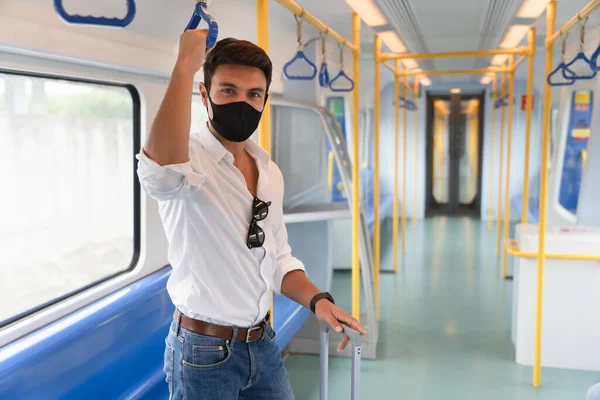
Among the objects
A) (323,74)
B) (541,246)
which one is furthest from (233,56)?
(541,246)

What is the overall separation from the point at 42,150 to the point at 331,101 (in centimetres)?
603

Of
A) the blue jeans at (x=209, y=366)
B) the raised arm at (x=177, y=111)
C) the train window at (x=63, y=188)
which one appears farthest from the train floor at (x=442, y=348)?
the raised arm at (x=177, y=111)

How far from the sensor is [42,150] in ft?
7.73

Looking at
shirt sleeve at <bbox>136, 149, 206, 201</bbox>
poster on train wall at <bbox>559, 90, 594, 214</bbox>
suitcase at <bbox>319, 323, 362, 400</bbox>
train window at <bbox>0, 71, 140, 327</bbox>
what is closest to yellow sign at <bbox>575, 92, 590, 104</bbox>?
poster on train wall at <bbox>559, 90, 594, 214</bbox>

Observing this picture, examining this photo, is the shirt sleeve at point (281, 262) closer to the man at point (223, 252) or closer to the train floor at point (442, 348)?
the man at point (223, 252)

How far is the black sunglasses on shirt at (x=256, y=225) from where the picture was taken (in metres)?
1.54

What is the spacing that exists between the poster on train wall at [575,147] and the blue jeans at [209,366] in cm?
681

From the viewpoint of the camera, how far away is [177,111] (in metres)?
1.27

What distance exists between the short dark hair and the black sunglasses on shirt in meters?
0.35

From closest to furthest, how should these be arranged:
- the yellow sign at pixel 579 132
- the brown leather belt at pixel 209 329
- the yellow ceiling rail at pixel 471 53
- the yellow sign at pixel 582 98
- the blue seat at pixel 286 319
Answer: the brown leather belt at pixel 209 329 < the blue seat at pixel 286 319 < the yellow ceiling rail at pixel 471 53 < the yellow sign at pixel 582 98 < the yellow sign at pixel 579 132

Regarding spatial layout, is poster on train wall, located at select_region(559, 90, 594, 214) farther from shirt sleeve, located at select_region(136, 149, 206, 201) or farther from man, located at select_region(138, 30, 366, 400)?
shirt sleeve, located at select_region(136, 149, 206, 201)

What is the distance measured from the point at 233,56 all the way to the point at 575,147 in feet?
22.5

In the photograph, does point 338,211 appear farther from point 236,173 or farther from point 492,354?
point 236,173

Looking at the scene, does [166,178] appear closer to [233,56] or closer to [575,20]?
[233,56]
